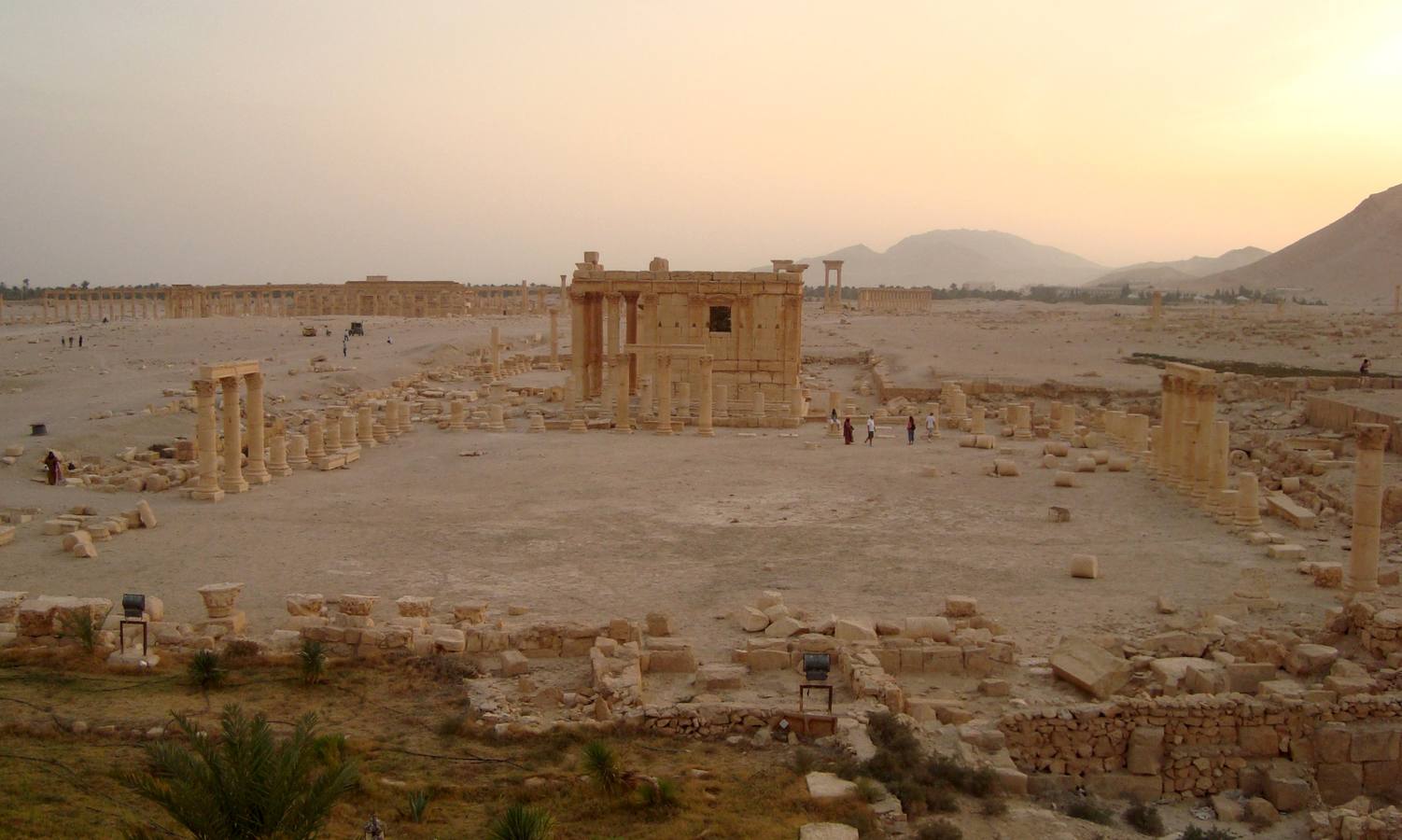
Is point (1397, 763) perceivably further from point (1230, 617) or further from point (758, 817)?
point (758, 817)

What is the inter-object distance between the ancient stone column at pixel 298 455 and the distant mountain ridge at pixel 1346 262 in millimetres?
109255

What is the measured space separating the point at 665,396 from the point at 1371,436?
1822cm

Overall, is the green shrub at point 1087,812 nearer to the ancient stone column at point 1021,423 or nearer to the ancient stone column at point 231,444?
the ancient stone column at point 231,444

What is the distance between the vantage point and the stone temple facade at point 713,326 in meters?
33.2

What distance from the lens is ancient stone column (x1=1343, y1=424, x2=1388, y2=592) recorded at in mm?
14000

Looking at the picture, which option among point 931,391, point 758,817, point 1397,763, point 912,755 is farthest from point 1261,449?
point 758,817

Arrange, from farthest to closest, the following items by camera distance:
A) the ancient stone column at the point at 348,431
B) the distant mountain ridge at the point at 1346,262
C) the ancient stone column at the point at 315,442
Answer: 1. the distant mountain ridge at the point at 1346,262
2. the ancient stone column at the point at 348,431
3. the ancient stone column at the point at 315,442

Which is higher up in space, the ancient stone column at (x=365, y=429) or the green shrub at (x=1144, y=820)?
the ancient stone column at (x=365, y=429)

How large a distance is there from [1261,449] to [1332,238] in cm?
13405

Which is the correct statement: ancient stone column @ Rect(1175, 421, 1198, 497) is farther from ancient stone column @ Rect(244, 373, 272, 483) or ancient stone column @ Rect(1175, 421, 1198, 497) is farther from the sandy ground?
ancient stone column @ Rect(244, 373, 272, 483)

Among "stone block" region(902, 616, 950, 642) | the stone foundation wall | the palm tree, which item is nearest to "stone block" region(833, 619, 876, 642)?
"stone block" region(902, 616, 950, 642)

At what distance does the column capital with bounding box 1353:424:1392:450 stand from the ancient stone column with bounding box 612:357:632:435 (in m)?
18.5

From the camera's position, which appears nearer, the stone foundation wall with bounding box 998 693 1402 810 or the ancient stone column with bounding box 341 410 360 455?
A: the stone foundation wall with bounding box 998 693 1402 810

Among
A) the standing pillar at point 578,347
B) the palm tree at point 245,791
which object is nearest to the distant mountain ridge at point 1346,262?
the standing pillar at point 578,347
